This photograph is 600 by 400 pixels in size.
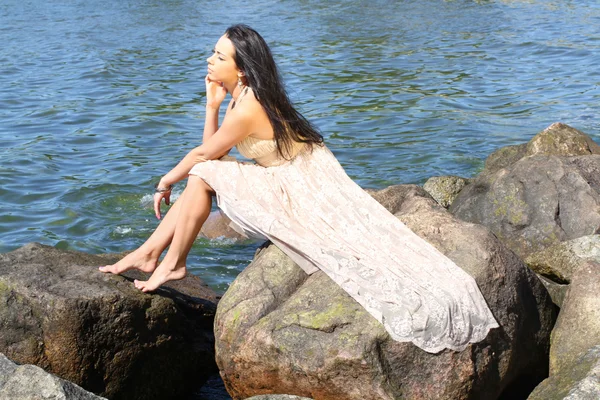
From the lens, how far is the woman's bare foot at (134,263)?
19.4ft

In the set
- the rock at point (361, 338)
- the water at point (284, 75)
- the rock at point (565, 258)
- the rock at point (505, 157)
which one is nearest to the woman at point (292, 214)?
the rock at point (361, 338)

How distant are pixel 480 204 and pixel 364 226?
8.17 feet

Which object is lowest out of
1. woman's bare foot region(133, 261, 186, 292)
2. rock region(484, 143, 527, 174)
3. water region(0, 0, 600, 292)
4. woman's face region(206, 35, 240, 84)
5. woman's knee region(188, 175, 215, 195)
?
water region(0, 0, 600, 292)

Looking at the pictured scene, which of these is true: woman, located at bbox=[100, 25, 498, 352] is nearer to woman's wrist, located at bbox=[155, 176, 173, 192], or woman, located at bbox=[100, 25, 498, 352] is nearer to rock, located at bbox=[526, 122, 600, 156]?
woman's wrist, located at bbox=[155, 176, 173, 192]

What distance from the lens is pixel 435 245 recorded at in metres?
5.75

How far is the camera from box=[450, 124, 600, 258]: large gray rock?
759 cm

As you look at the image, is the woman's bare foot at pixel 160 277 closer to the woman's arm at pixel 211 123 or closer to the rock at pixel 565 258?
the woman's arm at pixel 211 123

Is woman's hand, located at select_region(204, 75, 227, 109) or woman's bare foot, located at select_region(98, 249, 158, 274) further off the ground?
woman's hand, located at select_region(204, 75, 227, 109)

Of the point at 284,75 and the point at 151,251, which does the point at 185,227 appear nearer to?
the point at 151,251

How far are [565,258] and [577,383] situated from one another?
1.89m

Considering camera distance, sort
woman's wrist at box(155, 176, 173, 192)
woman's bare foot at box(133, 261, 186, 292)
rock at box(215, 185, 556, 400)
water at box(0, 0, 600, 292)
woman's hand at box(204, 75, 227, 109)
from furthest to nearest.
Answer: water at box(0, 0, 600, 292), woman's hand at box(204, 75, 227, 109), woman's wrist at box(155, 176, 173, 192), woman's bare foot at box(133, 261, 186, 292), rock at box(215, 185, 556, 400)

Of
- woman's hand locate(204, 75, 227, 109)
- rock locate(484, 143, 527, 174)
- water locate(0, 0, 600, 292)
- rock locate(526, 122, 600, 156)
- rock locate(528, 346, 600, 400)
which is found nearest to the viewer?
rock locate(528, 346, 600, 400)

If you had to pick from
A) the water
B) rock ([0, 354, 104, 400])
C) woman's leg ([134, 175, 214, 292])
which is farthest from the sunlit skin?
the water

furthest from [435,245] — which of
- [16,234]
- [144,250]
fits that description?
[16,234]
